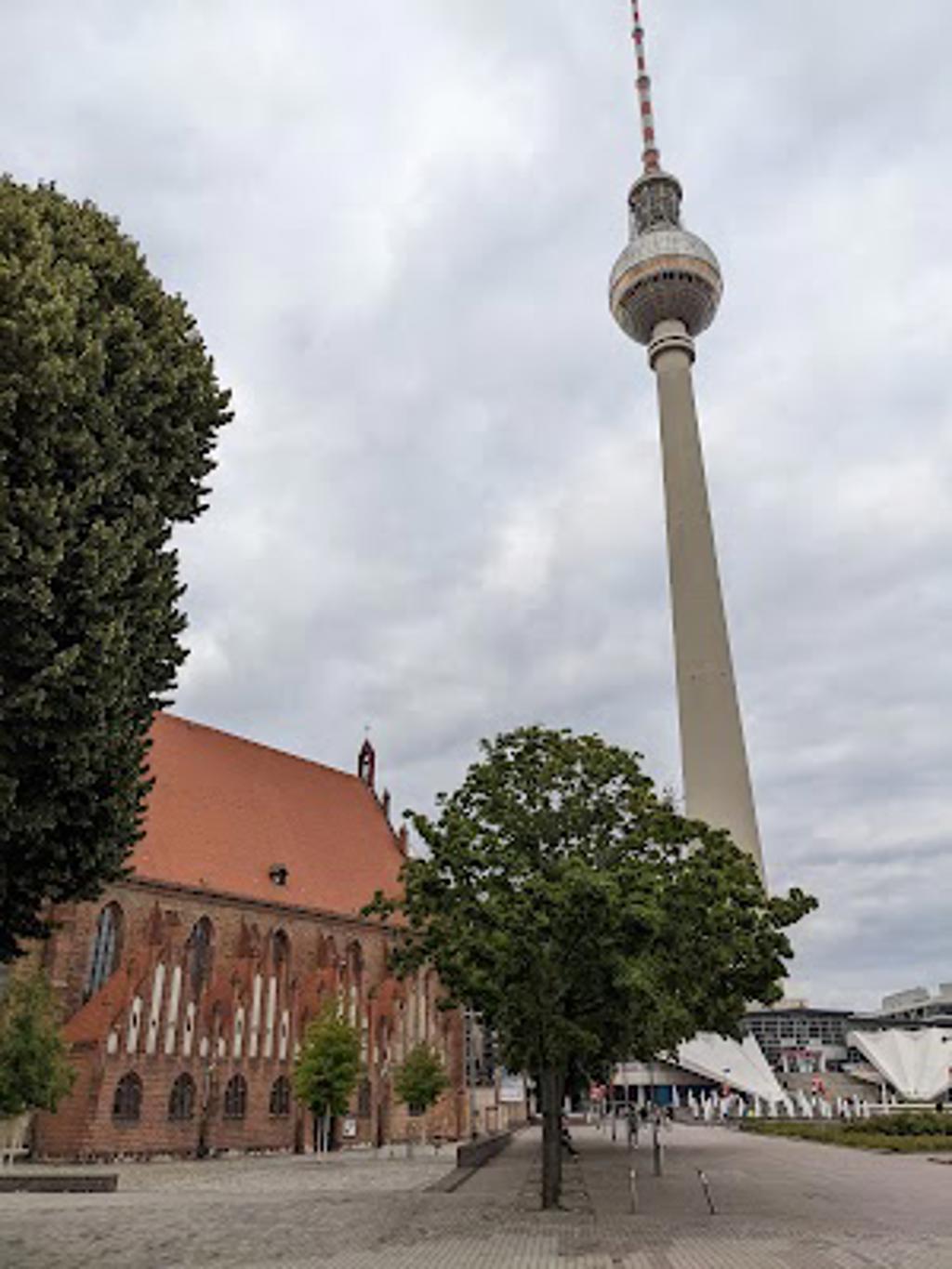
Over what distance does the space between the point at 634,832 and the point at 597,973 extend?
3.21 metres

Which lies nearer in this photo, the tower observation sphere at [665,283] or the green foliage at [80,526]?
Answer: the green foliage at [80,526]

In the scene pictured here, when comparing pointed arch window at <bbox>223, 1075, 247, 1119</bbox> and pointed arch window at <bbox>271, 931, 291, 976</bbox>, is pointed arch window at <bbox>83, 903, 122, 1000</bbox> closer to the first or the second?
pointed arch window at <bbox>223, 1075, 247, 1119</bbox>

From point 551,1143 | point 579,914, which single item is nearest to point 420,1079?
point 551,1143

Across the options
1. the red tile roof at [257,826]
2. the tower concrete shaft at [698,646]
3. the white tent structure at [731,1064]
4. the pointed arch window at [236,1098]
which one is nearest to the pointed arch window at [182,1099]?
the pointed arch window at [236,1098]

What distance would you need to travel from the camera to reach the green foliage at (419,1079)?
47.7 metres

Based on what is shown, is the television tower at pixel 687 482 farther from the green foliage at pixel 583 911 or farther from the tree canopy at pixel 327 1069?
the green foliage at pixel 583 911

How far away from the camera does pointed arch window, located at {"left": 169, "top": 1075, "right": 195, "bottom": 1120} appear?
4031 cm

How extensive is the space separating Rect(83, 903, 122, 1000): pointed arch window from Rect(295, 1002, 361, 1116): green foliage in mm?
9169

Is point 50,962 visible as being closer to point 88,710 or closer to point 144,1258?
point 144,1258

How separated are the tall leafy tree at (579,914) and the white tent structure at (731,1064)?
68.0m

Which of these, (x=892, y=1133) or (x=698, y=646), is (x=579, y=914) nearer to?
(x=892, y=1133)

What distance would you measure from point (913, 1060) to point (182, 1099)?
234ft

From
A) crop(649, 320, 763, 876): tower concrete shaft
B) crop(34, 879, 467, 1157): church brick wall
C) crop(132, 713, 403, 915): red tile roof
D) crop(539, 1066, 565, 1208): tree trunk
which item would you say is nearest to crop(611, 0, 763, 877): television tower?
crop(649, 320, 763, 876): tower concrete shaft

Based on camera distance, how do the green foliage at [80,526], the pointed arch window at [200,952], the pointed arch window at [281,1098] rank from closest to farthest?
the green foliage at [80,526] → the pointed arch window at [281,1098] → the pointed arch window at [200,952]
